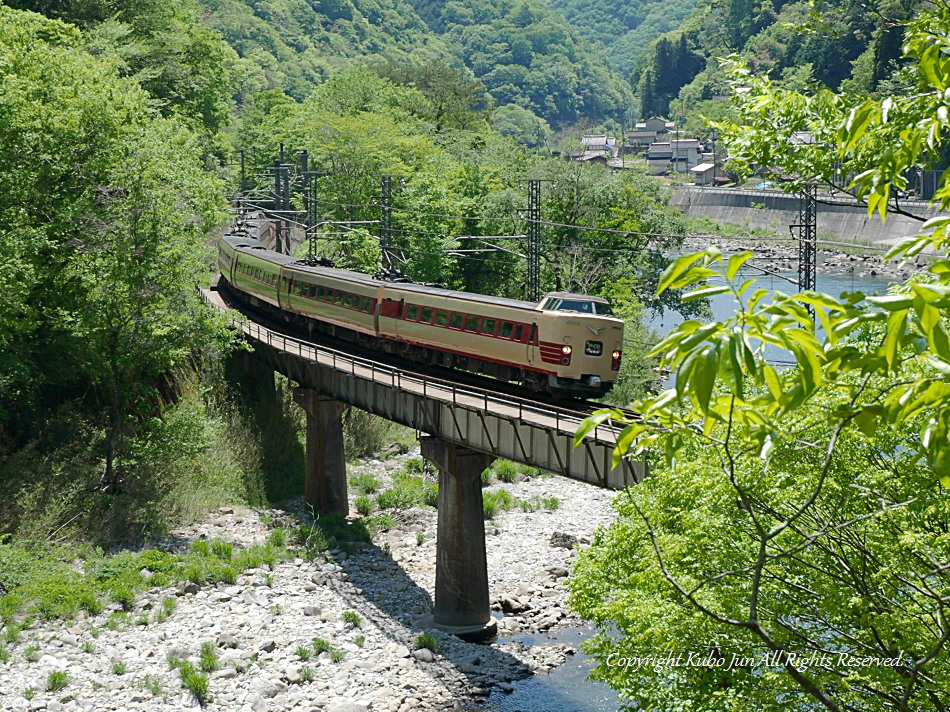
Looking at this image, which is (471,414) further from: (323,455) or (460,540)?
(323,455)

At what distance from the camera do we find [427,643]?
1129 inches

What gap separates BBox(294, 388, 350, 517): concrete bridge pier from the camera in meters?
38.5

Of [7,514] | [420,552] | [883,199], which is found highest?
[883,199]

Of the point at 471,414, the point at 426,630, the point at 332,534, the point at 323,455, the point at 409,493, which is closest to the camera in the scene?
the point at 471,414

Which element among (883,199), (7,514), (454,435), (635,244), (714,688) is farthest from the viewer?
(635,244)

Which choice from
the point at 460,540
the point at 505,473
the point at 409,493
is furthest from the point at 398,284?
the point at 505,473

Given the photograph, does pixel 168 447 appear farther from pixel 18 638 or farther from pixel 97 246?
pixel 18 638

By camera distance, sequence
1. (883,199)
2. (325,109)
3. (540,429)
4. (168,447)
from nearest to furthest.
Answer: (883,199), (540,429), (168,447), (325,109)

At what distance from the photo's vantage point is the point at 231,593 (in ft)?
102

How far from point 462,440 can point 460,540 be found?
301cm

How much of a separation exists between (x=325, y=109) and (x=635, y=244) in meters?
39.8

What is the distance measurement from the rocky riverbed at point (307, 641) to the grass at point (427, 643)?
16 cm

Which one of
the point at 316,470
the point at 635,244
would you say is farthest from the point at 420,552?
the point at 635,244

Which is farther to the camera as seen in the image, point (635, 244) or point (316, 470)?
point (635, 244)
